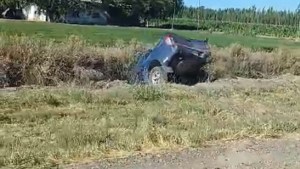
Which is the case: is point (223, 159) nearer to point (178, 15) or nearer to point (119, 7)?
point (119, 7)

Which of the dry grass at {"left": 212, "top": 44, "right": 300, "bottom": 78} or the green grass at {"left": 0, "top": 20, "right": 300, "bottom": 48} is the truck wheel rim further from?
the green grass at {"left": 0, "top": 20, "right": 300, "bottom": 48}

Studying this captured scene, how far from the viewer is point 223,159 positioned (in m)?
9.59

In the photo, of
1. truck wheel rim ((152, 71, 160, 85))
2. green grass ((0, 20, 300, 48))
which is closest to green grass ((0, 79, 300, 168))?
truck wheel rim ((152, 71, 160, 85))

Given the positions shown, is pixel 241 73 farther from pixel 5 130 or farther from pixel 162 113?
pixel 5 130

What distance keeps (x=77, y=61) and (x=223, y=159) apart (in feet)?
40.7

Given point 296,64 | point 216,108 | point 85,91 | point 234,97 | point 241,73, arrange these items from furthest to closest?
point 296,64, point 241,73, point 234,97, point 85,91, point 216,108

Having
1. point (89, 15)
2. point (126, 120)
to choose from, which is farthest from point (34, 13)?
point (126, 120)

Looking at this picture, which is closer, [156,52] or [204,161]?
[204,161]

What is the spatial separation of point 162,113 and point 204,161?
5.80 m

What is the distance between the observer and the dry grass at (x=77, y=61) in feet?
64.8

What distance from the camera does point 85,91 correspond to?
17906 millimetres

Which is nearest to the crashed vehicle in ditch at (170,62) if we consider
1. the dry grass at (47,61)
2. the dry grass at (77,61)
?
the dry grass at (77,61)

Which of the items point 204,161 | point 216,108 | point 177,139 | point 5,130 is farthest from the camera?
point 216,108

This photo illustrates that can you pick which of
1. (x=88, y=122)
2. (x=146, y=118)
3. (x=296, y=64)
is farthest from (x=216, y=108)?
(x=296, y=64)
